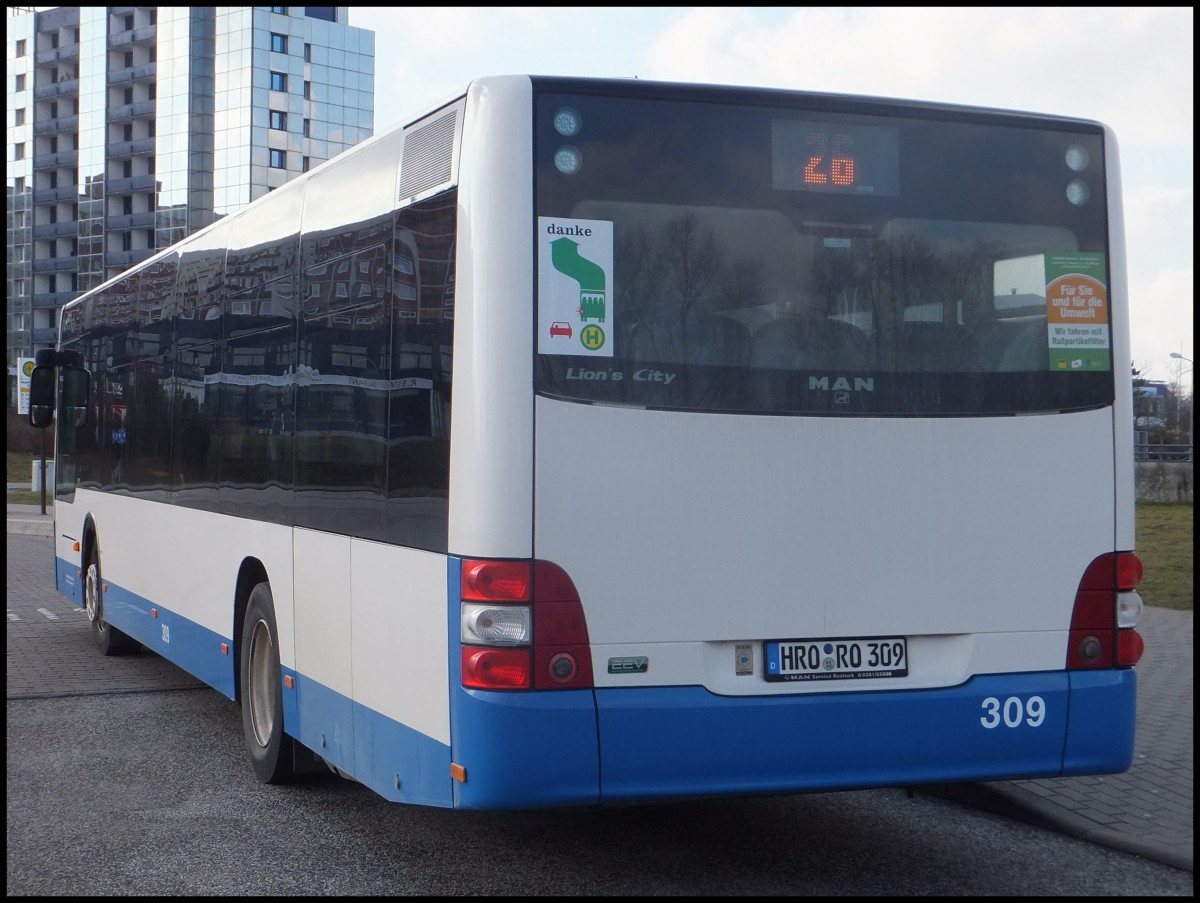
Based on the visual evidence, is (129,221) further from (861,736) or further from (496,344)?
(861,736)

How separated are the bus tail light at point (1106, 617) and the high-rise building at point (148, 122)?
302 feet

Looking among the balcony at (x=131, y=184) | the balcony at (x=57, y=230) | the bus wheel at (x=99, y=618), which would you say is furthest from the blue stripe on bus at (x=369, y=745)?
the balcony at (x=57, y=230)

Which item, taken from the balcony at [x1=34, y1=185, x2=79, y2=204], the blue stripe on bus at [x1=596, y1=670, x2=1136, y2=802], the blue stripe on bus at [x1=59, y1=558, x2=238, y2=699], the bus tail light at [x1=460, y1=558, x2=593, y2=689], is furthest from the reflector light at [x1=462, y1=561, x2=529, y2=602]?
the balcony at [x1=34, y1=185, x2=79, y2=204]

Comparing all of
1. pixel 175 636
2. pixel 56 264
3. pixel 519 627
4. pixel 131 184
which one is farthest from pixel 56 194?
pixel 519 627

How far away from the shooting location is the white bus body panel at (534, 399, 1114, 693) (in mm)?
5309

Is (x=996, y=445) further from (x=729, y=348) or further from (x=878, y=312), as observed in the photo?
(x=729, y=348)

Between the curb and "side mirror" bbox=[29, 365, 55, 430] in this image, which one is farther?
"side mirror" bbox=[29, 365, 55, 430]

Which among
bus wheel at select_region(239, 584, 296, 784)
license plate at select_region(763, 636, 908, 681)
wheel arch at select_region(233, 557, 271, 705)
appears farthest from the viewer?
wheel arch at select_region(233, 557, 271, 705)

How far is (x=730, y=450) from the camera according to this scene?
547 centimetres

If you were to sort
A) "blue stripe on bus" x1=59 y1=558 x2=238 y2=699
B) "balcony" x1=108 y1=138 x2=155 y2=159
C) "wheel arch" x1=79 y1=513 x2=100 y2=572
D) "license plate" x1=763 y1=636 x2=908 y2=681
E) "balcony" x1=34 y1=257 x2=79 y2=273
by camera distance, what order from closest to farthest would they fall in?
"license plate" x1=763 y1=636 x2=908 y2=681 < "blue stripe on bus" x1=59 y1=558 x2=238 y2=699 < "wheel arch" x1=79 y1=513 x2=100 y2=572 < "balcony" x1=108 y1=138 x2=155 y2=159 < "balcony" x1=34 y1=257 x2=79 y2=273

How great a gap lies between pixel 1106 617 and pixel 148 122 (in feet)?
352

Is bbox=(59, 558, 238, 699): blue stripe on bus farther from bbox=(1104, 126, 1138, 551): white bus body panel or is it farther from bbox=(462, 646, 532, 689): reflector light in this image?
bbox=(1104, 126, 1138, 551): white bus body panel

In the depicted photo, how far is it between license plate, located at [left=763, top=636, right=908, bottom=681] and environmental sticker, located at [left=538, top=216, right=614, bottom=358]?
4.01 feet

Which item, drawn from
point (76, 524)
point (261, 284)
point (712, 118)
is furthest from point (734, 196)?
point (76, 524)
